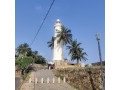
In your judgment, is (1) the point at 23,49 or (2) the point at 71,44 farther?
(1) the point at 23,49

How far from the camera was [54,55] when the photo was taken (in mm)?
57500

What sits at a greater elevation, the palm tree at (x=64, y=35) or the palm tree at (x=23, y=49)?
the palm tree at (x=64, y=35)

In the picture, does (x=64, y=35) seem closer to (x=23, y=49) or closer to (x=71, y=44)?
(x=71, y=44)

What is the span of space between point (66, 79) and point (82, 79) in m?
3.81

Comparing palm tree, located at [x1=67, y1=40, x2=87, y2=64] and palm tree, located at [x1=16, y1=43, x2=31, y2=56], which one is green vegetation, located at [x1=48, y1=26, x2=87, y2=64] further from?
palm tree, located at [x1=16, y1=43, x2=31, y2=56]

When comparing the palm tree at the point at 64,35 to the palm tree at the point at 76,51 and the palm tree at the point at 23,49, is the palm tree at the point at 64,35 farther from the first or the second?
the palm tree at the point at 23,49

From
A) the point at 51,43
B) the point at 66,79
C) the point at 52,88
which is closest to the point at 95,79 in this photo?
the point at 52,88

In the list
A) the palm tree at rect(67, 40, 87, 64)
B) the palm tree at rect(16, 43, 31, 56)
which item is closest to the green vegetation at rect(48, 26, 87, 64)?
the palm tree at rect(67, 40, 87, 64)

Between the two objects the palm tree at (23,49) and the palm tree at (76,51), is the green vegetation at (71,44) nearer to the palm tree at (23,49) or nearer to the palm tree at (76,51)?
the palm tree at (76,51)

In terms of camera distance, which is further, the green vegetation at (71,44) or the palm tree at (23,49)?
the palm tree at (23,49)

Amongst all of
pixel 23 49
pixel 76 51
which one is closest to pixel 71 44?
pixel 76 51

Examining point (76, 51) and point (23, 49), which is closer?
point (76, 51)

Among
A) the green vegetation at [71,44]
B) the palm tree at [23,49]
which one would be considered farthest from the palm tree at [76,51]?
the palm tree at [23,49]
